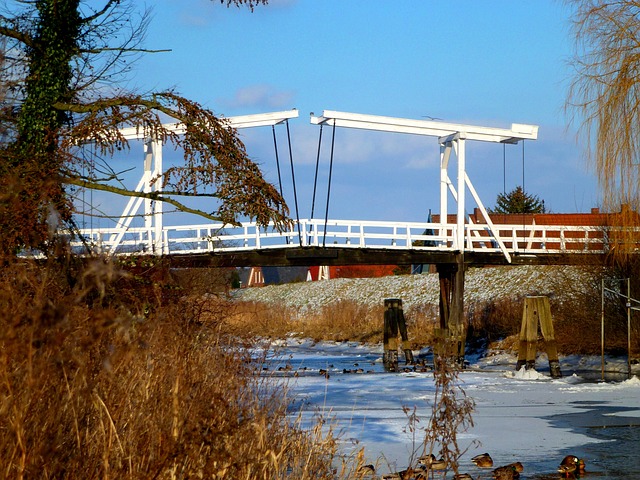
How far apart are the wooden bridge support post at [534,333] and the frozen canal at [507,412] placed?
1.91ft

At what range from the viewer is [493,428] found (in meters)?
12.0

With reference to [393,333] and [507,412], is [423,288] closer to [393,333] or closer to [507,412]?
[393,333]

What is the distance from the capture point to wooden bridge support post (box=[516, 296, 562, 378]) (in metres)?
21.6

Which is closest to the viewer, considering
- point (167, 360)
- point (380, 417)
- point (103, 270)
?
point (103, 270)

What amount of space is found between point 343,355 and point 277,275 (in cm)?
6284

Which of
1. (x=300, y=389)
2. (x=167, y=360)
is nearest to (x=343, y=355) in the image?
(x=300, y=389)

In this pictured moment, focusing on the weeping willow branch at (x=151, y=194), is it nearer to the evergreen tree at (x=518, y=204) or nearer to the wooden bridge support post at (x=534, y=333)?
the wooden bridge support post at (x=534, y=333)

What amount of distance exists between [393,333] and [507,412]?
1197cm

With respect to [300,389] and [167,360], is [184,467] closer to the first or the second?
[167,360]

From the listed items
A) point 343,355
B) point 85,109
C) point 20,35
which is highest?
point 20,35

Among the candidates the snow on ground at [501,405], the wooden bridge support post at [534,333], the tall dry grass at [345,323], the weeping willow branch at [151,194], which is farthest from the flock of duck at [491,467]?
the tall dry grass at [345,323]

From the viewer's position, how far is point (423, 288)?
41.5 m

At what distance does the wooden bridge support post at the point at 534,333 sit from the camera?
21562mm

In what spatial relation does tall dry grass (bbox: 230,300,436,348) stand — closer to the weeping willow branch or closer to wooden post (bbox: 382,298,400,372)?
wooden post (bbox: 382,298,400,372)
